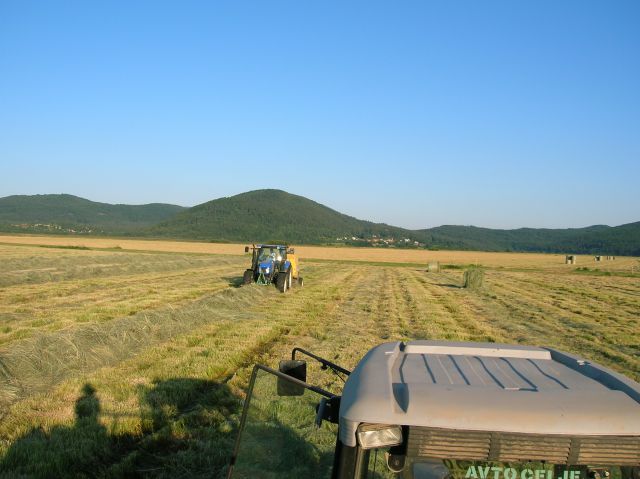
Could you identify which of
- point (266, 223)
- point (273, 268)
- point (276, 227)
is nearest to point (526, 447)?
point (273, 268)

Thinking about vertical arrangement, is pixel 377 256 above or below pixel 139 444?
above

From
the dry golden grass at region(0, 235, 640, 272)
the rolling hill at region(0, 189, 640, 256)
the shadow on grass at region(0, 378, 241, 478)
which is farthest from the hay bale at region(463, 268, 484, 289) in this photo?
the rolling hill at region(0, 189, 640, 256)

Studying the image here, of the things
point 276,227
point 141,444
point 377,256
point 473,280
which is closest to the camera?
point 141,444

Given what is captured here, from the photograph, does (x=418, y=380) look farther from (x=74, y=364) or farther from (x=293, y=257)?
(x=293, y=257)

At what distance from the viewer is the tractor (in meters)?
20.3

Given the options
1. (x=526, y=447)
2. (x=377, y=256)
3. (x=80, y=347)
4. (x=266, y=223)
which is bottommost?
(x=80, y=347)

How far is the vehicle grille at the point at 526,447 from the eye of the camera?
1979mm

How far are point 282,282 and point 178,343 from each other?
9.66 m

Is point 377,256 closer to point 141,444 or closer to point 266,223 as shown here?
point 141,444

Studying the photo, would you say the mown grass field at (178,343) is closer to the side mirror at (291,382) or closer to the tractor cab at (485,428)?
the side mirror at (291,382)

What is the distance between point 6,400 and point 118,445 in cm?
214

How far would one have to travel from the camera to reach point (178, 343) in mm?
10289

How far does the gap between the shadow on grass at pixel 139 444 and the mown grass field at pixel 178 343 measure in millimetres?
16

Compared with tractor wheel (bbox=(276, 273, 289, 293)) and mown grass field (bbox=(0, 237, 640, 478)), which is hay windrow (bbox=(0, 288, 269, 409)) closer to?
mown grass field (bbox=(0, 237, 640, 478))
